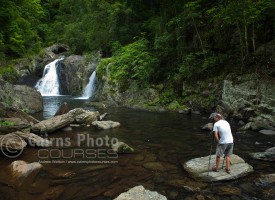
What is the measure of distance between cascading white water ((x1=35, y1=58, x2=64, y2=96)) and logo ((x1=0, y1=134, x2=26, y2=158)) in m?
23.9

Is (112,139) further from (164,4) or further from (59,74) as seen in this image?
(59,74)

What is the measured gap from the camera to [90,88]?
3228 centimetres

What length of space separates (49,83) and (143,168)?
2809cm

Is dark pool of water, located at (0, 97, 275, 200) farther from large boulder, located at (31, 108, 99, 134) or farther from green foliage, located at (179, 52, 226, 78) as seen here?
green foliage, located at (179, 52, 226, 78)

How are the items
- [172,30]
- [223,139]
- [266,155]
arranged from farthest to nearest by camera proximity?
[172,30] → [266,155] → [223,139]

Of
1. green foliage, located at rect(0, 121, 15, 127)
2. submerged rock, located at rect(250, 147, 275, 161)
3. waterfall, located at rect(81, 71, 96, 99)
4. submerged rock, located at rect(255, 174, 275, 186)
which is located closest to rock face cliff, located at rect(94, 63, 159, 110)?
waterfall, located at rect(81, 71, 96, 99)

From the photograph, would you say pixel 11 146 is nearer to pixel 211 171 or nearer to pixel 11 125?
pixel 11 125

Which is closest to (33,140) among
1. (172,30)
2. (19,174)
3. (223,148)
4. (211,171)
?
(19,174)

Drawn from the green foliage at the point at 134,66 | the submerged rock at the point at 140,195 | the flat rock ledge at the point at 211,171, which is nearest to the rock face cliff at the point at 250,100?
the flat rock ledge at the point at 211,171

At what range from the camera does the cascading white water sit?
3472cm

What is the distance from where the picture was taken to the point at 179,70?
23.3 metres

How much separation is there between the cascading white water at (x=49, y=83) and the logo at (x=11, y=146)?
78.5 feet

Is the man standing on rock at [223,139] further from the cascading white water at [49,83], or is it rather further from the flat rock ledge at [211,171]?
the cascading white water at [49,83]

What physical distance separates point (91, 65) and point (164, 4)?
39.0 feet
